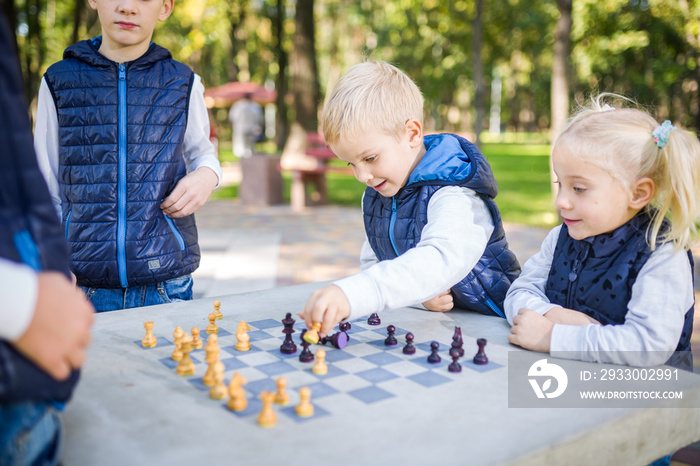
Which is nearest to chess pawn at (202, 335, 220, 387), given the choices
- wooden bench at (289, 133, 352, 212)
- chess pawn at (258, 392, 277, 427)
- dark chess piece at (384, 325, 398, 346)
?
chess pawn at (258, 392, 277, 427)

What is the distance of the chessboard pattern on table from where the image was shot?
1.41 m

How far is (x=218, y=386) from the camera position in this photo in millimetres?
1375

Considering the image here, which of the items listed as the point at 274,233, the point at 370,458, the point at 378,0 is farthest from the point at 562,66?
the point at 378,0

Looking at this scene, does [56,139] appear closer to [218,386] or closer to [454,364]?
[218,386]

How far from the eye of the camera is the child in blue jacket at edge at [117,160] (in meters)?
2.40

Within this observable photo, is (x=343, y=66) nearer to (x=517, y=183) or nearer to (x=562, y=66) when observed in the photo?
(x=517, y=183)

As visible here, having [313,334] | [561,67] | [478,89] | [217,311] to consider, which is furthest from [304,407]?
[478,89]

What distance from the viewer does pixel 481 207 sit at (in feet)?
7.28

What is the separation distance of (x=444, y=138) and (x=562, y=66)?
19.8ft

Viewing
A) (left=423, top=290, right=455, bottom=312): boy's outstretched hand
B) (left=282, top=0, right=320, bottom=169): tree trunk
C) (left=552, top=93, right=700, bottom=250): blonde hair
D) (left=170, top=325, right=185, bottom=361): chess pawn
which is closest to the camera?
(left=170, top=325, right=185, bottom=361): chess pawn

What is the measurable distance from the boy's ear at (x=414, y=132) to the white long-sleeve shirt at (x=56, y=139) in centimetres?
85

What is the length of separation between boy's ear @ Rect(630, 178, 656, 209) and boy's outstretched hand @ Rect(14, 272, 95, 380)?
158 centimetres

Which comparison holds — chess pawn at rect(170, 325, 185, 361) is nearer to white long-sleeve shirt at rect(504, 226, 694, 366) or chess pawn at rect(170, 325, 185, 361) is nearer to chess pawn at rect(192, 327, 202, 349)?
chess pawn at rect(192, 327, 202, 349)

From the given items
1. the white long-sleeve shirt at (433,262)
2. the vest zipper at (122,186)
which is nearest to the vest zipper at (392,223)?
the white long-sleeve shirt at (433,262)
